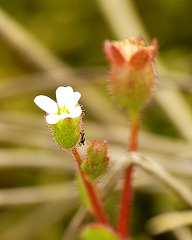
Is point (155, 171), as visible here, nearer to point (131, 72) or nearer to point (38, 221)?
point (131, 72)

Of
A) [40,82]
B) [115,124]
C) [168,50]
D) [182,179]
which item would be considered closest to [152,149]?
[182,179]

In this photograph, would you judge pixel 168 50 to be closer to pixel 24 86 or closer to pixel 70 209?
pixel 24 86

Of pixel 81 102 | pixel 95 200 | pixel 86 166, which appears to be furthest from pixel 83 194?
pixel 81 102

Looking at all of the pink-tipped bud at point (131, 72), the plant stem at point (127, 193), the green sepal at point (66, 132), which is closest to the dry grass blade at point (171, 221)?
the plant stem at point (127, 193)

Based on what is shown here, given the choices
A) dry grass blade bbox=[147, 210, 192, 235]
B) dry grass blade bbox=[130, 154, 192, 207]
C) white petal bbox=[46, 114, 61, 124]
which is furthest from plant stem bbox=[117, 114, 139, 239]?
white petal bbox=[46, 114, 61, 124]

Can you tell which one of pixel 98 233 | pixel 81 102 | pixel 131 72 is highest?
pixel 81 102

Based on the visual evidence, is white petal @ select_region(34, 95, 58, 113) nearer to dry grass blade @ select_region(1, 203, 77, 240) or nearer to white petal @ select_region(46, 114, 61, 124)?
white petal @ select_region(46, 114, 61, 124)

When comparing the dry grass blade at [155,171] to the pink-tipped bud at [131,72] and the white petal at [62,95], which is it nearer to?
the pink-tipped bud at [131,72]
